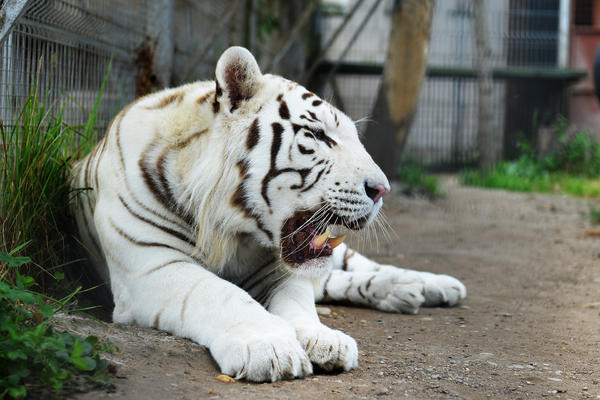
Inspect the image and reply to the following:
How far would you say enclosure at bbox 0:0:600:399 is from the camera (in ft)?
6.59

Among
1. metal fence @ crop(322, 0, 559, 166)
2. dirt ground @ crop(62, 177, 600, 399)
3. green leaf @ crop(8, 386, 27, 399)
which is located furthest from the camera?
metal fence @ crop(322, 0, 559, 166)

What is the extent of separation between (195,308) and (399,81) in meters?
4.07

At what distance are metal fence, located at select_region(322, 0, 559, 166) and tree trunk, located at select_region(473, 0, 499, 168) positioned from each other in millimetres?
1142

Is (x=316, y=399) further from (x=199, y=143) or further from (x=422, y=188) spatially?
(x=422, y=188)

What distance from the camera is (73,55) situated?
3297 mm

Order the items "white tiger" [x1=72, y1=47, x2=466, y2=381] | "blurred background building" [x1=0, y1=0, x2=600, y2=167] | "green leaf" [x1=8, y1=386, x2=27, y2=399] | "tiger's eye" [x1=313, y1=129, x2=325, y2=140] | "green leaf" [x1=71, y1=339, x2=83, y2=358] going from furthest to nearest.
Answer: "blurred background building" [x1=0, y1=0, x2=600, y2=167] < "tiger's eye" [x1=313, y1=129, x2=325, y2=140] < "white tiger" [x1=72, y1=47, x2=466, y2=381] < "green leaf" [x1=71, y1=339, x2=83, y2=358] < "green leaf" [x1=8, y1=386, x2=27, y2=399]

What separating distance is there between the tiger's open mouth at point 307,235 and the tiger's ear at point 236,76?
41 cm

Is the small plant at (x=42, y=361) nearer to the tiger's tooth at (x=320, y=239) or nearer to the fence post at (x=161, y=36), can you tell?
the tiger's tooth at (x=320, y=239)

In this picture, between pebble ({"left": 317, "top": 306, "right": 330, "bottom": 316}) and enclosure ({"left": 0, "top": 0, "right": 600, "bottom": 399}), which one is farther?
pebble ({"left": 317, "top": 306, "right": 330, "bottom": 316})

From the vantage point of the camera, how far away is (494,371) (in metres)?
2.14

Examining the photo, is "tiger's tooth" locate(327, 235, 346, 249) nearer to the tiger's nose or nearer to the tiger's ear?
the tiger's nose

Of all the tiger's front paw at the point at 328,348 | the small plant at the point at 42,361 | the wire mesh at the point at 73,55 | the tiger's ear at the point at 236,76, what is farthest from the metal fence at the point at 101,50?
the tiger's front paw at the point at 328,348

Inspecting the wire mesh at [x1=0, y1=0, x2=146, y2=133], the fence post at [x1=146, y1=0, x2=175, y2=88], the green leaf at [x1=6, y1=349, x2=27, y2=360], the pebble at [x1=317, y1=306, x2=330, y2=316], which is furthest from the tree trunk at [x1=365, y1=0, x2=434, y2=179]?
the green leaf at [x1=6, y1=349, x2=27, y2=360]

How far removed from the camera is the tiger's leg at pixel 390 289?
287 centimetres
